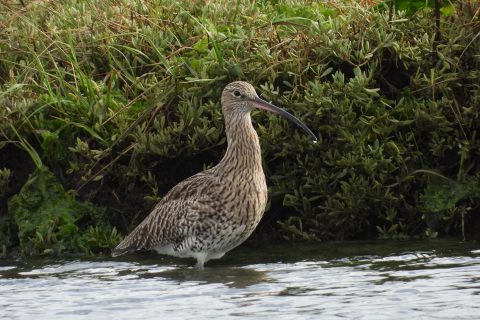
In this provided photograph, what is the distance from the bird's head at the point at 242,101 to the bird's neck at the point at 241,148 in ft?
0.17

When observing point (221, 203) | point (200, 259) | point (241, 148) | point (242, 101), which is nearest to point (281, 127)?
point (242, 101)

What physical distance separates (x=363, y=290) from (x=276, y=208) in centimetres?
222

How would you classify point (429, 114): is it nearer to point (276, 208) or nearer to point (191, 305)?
point (276, 208)

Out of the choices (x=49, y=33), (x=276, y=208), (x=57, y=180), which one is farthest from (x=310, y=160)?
(x=49, y=33)

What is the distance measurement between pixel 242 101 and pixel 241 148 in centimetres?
38

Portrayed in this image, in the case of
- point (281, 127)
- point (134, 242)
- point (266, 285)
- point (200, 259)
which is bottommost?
point (266, 285)

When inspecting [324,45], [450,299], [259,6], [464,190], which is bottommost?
[450,299]

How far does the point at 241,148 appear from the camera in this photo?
31.3 ft

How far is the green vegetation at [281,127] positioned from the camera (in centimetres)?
992

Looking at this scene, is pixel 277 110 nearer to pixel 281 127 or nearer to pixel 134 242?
pixel 281 127

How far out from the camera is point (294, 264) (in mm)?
9211

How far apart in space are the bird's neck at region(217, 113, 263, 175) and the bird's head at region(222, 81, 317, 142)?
0.05 meters

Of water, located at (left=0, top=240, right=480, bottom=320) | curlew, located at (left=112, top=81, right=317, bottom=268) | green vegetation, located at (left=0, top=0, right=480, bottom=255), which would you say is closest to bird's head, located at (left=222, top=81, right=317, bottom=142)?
curlew, located at (left=112, top=81, right=317, bottom=268)

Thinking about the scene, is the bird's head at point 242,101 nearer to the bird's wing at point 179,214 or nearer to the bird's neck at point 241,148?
the bird's neck at point 241,148
